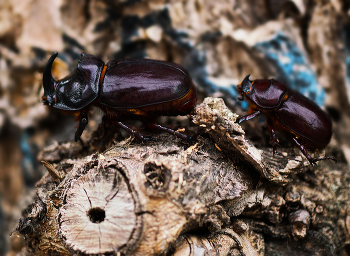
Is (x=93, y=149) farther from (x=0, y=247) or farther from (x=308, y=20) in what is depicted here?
(x=308, y=20)

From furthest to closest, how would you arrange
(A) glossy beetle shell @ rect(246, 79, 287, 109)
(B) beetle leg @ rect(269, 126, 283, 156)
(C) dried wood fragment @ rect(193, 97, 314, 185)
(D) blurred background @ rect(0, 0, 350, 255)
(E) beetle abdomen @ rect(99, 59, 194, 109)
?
(D) blurred background @ rect(0, 0, 350, 255)
(A) glossy beetle shell @ rect(246, 79, 287, 109)
(B) beetle leg @ rect(269, 126, 283, 156)
(E) beetle abdomen @ rect(99, 59, 194, 109)
(C) dried wood fragment @ rect(193, 97, 314, 185)

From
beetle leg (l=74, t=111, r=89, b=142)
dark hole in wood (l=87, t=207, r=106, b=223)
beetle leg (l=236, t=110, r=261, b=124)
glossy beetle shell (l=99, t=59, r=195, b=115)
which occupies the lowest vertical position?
beetle leg (l=74, t=111, r=89, b=142)

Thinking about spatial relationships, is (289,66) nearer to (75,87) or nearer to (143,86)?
(143,86)

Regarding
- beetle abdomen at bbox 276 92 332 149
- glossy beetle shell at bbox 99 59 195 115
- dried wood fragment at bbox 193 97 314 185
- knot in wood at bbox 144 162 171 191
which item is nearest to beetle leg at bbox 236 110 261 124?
beetle abdomen at bbox 276 92 332 149

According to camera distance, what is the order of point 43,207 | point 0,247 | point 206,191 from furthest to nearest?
point 0,247 < point 43,207 < point 206,191

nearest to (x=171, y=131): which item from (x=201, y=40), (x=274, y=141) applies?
(x=274, y=141)

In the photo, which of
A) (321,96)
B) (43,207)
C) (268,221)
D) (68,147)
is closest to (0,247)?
(68,147)

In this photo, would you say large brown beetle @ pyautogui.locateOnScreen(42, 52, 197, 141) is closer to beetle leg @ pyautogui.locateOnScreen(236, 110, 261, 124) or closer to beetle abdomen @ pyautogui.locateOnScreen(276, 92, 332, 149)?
beetle leg @ pyautogui.locateOnScreen(236, 110, 261, 124)
